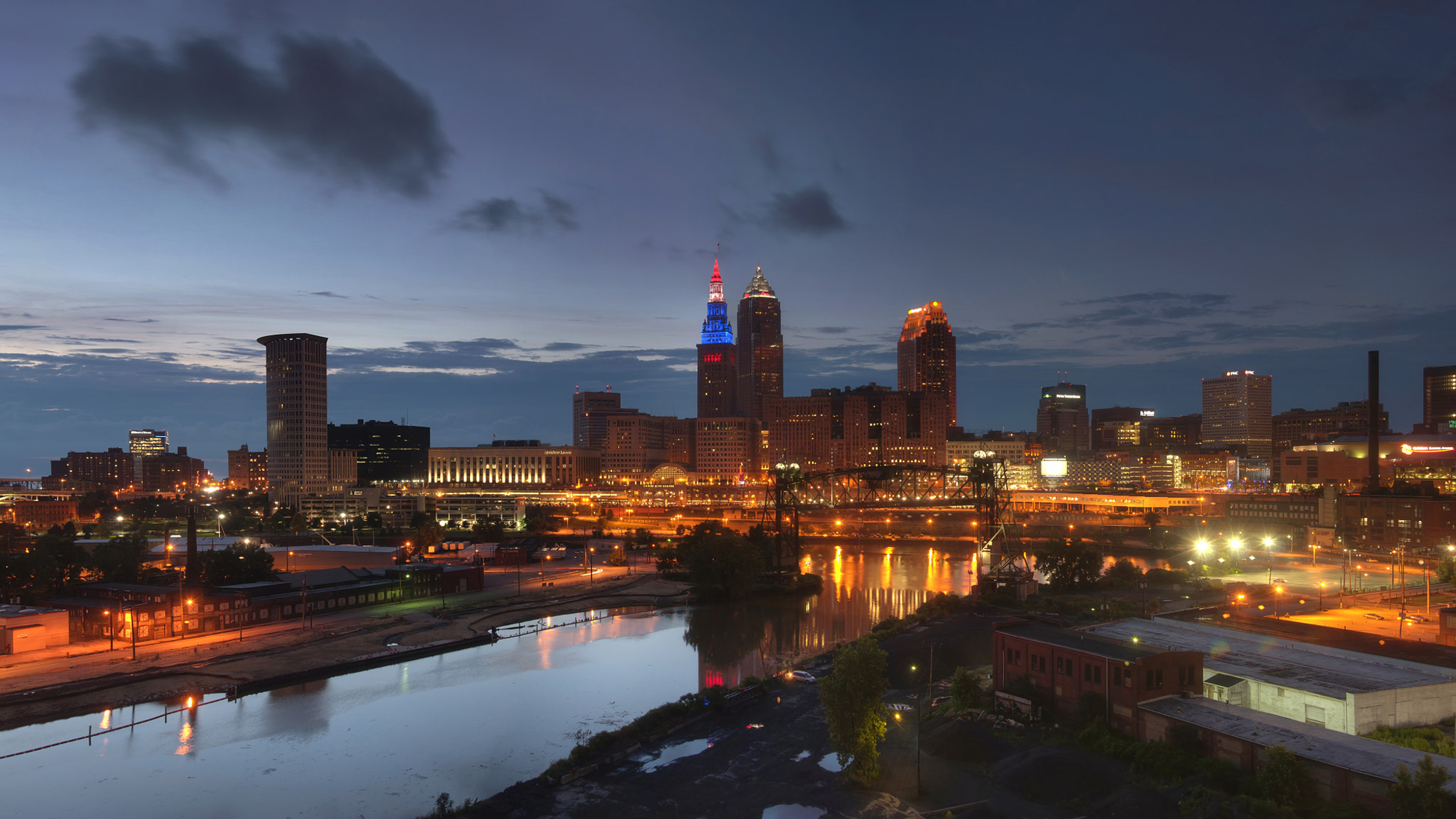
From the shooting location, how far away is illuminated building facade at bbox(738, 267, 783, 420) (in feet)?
563

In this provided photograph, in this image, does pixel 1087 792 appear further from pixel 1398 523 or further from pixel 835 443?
pixel 835 443

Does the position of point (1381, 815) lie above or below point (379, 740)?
above

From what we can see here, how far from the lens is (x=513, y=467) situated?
12519cm

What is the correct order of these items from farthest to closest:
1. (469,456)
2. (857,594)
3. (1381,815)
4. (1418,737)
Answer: (469,456), (857,594), (1418,737), (1381,815)

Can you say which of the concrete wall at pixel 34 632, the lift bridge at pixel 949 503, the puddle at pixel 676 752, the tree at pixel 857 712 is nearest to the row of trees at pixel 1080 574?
the lift bridge at pixel 949 503

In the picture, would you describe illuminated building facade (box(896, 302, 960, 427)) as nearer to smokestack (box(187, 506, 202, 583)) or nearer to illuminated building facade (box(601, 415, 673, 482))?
illuminated building facade (box(601, 415, 673, 482))

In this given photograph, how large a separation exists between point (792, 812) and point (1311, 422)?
7357 inches

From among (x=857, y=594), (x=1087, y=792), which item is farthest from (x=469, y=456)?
(x=1087, y=792)

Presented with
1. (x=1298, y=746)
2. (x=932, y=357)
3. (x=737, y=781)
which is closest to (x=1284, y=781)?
(x=1298, y=746)

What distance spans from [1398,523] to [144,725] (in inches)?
2787

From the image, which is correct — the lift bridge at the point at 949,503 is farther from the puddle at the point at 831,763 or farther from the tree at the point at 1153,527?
the puddle at the point at 831,763

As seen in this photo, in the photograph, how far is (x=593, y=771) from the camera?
60.4 ft

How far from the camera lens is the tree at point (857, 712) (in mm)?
17531

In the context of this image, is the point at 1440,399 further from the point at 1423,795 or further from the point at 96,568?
the point at 96,568
